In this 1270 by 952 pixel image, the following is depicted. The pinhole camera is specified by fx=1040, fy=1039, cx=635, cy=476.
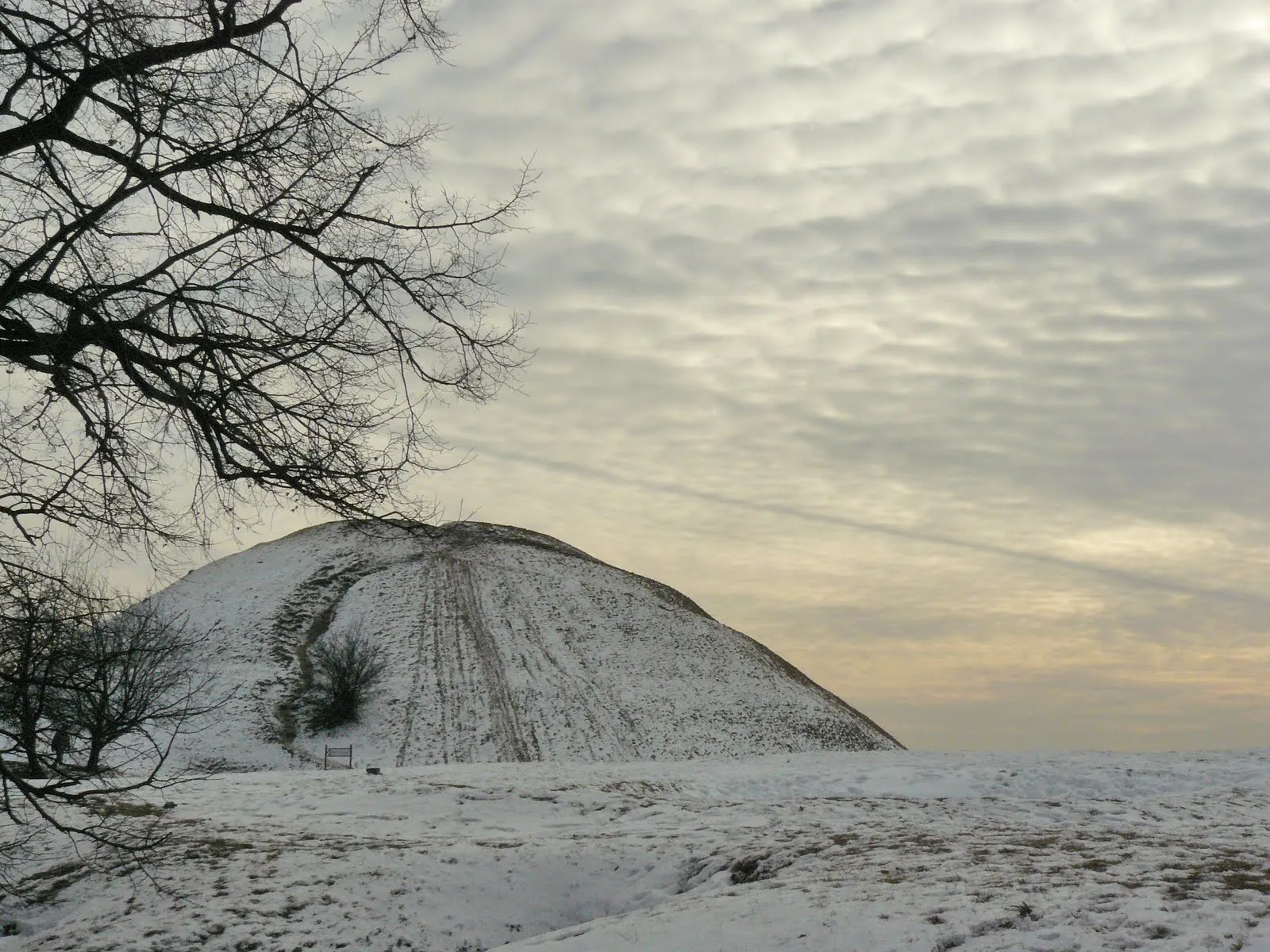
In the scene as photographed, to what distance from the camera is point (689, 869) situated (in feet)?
35.7

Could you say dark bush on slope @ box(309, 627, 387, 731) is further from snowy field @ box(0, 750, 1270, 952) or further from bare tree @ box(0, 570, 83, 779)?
bare tree @ box(0, 570, 83, 779)

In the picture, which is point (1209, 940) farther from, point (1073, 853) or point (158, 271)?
point (158, 271)

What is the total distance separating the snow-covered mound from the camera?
1558 inches

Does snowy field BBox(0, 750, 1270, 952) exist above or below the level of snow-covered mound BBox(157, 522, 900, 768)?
A: below

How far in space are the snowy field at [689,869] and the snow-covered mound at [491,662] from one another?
65.1ft

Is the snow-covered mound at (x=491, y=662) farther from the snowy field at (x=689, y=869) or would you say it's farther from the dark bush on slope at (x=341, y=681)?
the snowy field at (x=689, y=869)

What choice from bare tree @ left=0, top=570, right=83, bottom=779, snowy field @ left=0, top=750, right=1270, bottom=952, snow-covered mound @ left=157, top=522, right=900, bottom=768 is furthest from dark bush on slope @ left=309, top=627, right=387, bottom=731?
bare tree @ left=0, top=570, right=83, bottom=779

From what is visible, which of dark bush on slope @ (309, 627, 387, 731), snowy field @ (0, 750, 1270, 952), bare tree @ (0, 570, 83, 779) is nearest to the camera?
snowy field @ (0, 750, 1270, 952)

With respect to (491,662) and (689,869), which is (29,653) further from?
(491,662)

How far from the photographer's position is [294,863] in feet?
38.6

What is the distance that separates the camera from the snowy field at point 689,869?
7012 millimetres

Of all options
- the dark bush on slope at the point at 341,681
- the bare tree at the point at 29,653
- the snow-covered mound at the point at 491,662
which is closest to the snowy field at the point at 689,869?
the bare tree at the point at 29,653

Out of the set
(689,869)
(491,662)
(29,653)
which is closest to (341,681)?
(491,662)

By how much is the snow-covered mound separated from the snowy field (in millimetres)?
19851
